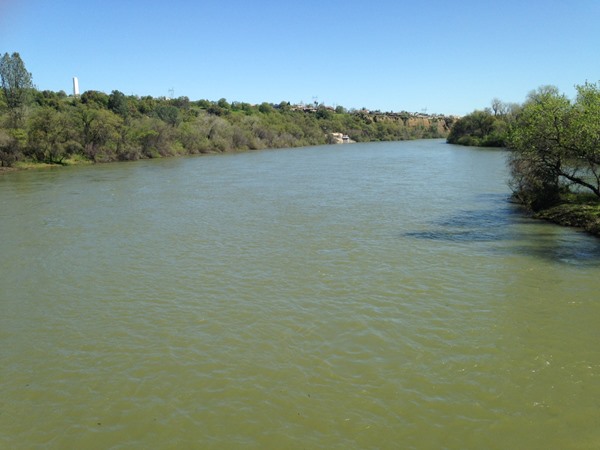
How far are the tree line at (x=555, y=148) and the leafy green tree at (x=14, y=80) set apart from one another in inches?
2389

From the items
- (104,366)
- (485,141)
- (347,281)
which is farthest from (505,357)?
(485,141)

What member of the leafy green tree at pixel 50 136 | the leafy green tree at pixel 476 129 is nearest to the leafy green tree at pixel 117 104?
the leafy green tree at pixel 50 136

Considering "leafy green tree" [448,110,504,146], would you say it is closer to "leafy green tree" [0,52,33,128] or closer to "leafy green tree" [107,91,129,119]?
"leafy green tree" [107,91,129,119]

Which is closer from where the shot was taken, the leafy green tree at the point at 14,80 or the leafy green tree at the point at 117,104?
the leafy green tree at the point at 14,80

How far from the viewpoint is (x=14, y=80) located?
6156cm

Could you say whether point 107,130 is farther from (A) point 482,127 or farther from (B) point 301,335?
(A) point 482,127

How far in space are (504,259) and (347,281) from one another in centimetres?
602

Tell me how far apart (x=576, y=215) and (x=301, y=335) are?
56.0 ft

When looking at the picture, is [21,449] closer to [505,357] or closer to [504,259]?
[505,357]

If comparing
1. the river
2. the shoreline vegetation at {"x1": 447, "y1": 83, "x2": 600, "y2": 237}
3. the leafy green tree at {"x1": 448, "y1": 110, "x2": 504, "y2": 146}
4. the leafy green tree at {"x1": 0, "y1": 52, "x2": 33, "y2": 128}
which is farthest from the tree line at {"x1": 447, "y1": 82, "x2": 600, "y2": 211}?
the leafy green tree at {"x1": 448, "y1": 110, "x2": 504, "y2": 146}

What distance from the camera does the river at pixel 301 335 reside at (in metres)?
7.40

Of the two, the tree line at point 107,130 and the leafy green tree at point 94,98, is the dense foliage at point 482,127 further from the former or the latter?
the leafy green tree at point 94,98

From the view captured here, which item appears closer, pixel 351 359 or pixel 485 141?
pixel 351 359

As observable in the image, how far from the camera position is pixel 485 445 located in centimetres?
688
